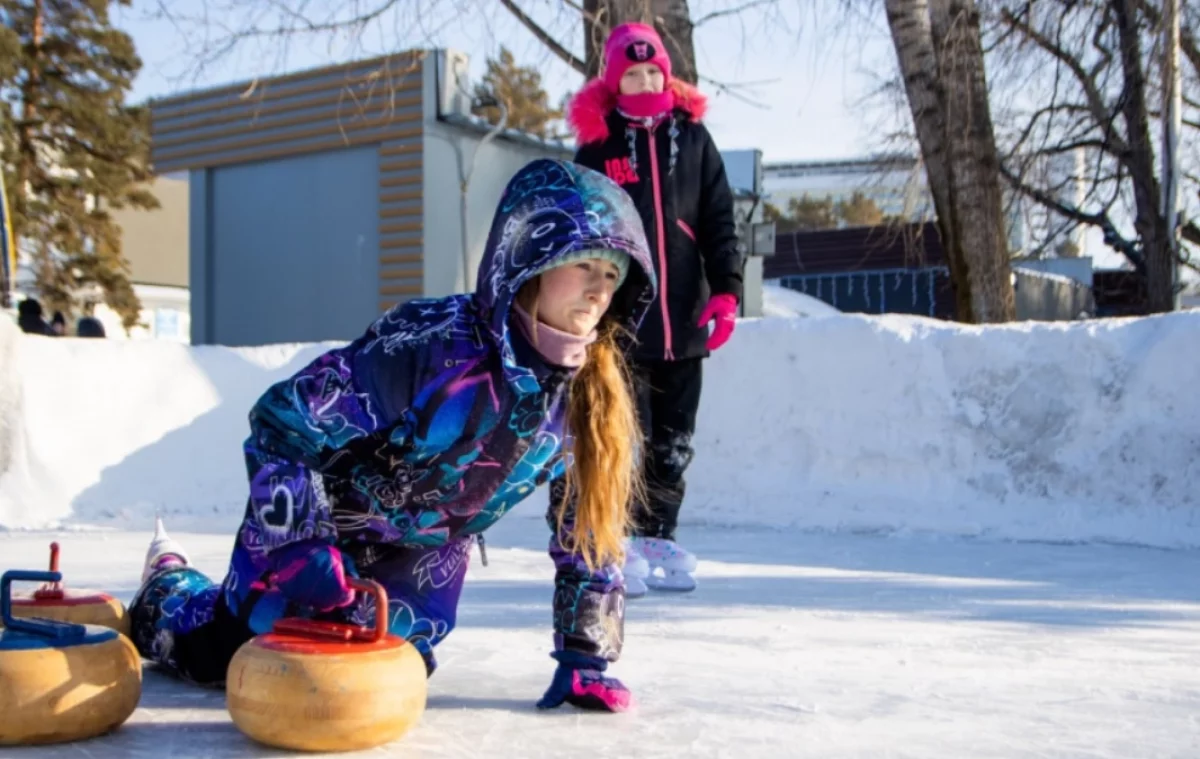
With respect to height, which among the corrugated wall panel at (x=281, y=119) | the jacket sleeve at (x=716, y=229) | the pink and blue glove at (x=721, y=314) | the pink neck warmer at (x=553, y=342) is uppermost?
the corrugated wall panel at (x=281, y=119)

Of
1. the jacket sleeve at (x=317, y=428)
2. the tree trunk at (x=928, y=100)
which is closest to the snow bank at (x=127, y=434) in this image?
the jacket sleeve at (x=317, y=428)

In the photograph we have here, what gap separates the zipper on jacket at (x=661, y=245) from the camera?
3492 millimetres

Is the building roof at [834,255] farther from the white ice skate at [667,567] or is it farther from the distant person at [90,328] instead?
the white ice skate at [667,567]

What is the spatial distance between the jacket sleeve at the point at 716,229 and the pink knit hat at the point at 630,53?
0.28 metres

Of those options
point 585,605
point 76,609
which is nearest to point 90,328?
point 76,609

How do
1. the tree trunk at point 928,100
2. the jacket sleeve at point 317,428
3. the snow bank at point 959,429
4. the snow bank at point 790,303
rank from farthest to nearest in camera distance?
the snow bank at point 790,303
the tree trunk at point 928,100
the snow bank at point 959,429
the jacket sleeve at point 317,428

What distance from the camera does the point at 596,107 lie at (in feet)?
11.8

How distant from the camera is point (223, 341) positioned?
656 inches

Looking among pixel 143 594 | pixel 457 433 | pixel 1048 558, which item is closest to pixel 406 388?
pixel 457 433

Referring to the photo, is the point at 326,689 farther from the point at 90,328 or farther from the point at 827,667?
the point at 90,328

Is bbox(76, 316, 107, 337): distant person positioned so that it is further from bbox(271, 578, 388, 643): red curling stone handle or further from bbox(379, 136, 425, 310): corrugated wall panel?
bbox(271, 578, 388, 643): red curling stone handle

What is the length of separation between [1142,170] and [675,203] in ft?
38.4

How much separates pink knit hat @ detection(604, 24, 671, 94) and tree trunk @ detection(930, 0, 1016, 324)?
4.52 m

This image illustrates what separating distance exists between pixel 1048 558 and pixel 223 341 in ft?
46.2
